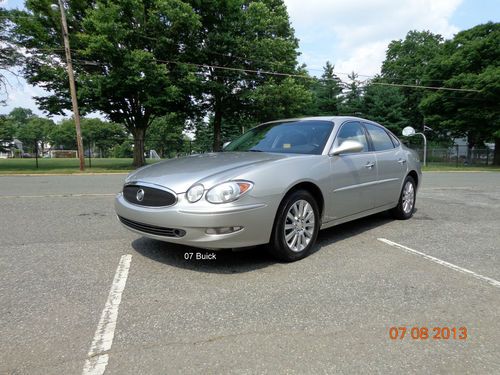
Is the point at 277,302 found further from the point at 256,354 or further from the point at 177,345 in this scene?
the point at 177,345

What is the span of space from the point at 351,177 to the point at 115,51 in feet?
56.2

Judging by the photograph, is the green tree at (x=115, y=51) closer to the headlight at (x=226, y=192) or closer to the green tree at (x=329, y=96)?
the headlight at (x=226, y=192)

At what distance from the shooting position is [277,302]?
2.76 meters

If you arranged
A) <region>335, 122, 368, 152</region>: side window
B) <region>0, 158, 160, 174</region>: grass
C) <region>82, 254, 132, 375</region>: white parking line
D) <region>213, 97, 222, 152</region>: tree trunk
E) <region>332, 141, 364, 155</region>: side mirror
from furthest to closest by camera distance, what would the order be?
<region>213, 97, 222, 152</region>: tree trunk < <region>0, 158, 160, 174</region>: grass < <region>335, 122, 368, 152</region>: side window < <region>332, 141, 364, 155</region>: side mirror < <region>82, 254, 132, 375</region>: white parking line

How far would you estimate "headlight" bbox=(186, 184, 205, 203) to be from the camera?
3.12 m

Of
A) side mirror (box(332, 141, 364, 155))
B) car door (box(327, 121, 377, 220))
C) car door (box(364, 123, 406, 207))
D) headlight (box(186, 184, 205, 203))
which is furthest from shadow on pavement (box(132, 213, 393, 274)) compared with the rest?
side mirror (box(332, 141, 364, 155))

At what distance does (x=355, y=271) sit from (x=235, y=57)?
2191 cm

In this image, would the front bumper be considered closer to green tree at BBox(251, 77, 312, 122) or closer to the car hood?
the car hood

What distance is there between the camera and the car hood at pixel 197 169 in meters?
3.25

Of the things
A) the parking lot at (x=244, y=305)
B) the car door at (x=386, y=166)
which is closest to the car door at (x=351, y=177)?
the car door at (x=386, y=166)

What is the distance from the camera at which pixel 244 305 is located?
271 cm

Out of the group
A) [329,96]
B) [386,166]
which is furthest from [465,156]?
[386,166]

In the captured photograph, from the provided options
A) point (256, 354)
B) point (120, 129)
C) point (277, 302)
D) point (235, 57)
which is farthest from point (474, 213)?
point (120, 129)

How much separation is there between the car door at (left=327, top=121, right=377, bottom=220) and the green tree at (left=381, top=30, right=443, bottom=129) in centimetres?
4497
